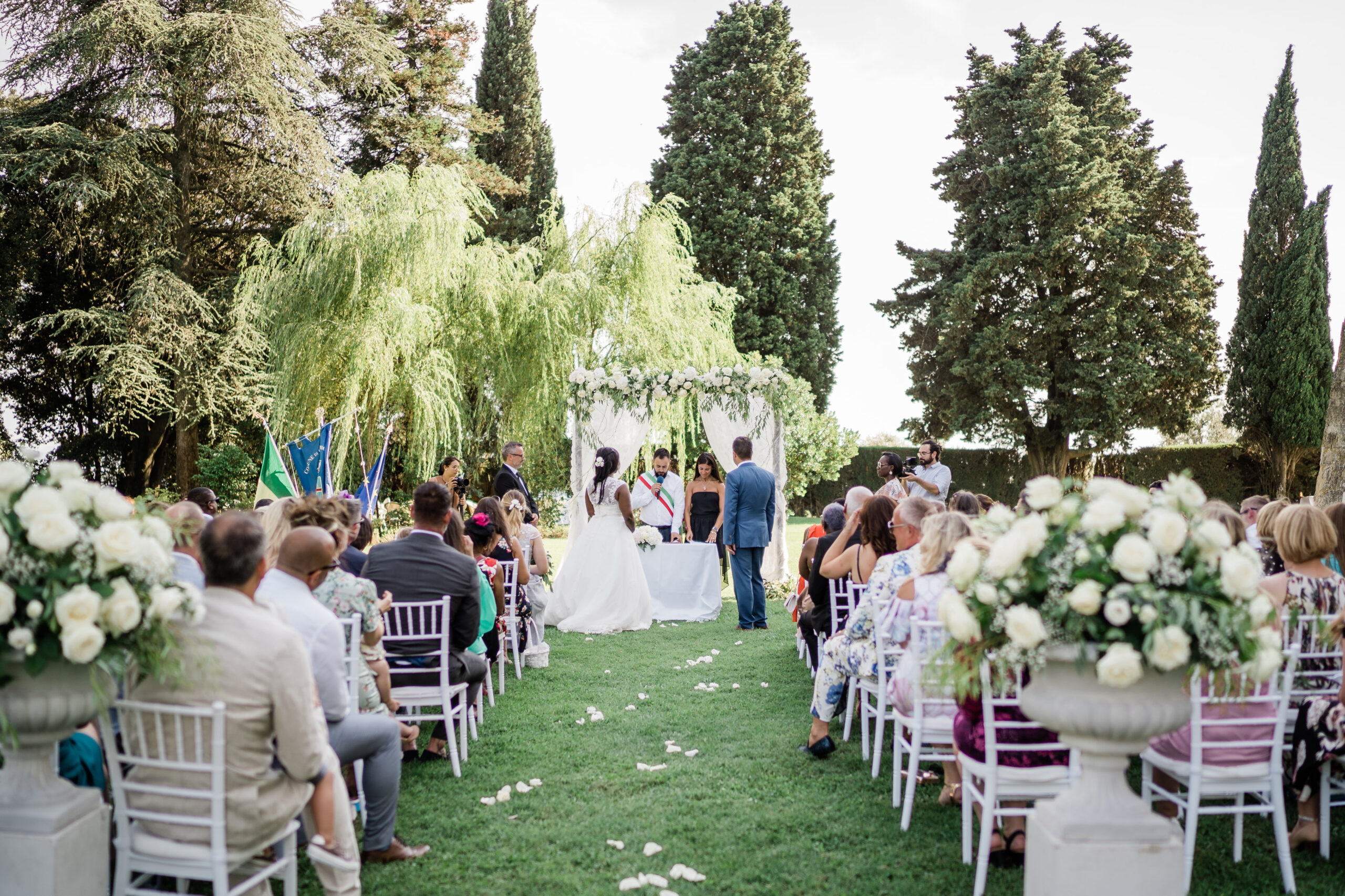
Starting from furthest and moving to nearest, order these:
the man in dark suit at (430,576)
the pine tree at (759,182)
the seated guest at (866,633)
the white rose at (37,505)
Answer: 1. the pine tree at (759,182)
2. the man in dark suit at (430,576)
3. the seated guest at (866,633)
4. the white rose at (37,505)

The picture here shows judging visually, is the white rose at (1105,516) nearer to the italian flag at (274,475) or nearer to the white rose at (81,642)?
the white rose at (81,642)

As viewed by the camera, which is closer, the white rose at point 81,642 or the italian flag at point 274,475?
the white rose at point 81,642

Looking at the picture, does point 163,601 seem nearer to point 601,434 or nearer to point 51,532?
point 51,532

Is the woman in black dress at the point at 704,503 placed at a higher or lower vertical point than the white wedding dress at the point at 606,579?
higher

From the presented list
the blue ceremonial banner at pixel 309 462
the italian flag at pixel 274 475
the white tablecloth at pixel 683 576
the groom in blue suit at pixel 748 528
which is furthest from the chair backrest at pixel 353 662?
the white tablecloth at pixel 683 576

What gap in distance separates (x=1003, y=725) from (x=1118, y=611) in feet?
3.68

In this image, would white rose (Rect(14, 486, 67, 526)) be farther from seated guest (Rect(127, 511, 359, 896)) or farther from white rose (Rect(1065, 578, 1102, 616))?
white rose (Rect(1065, 578, 1102, 616))

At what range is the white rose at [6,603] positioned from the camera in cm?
234

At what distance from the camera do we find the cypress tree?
22656 millimetres

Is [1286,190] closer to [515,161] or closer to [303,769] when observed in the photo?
[515,161]

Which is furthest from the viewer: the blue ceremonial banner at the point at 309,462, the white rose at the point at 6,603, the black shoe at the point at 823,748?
the blue ceremonial banner at the point at 309,462

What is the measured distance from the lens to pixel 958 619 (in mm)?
2744

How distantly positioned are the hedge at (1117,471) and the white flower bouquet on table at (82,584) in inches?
910

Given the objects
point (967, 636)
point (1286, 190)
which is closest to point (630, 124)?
point (1286, 190)
